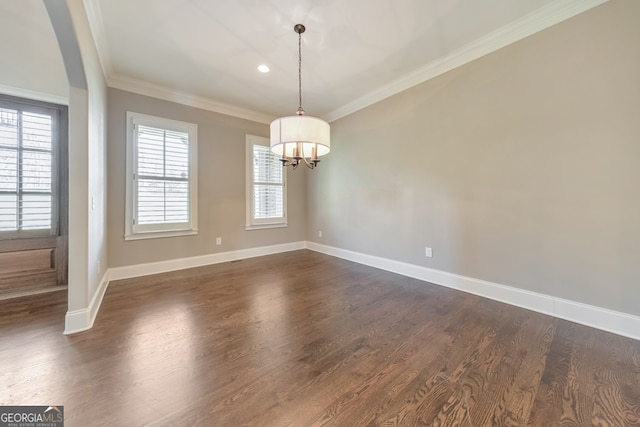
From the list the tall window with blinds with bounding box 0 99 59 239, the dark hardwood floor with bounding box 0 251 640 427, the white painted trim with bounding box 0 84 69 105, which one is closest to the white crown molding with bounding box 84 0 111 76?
the white painted trim with bounding box 0 84 69 105

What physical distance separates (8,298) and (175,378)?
2862 mm

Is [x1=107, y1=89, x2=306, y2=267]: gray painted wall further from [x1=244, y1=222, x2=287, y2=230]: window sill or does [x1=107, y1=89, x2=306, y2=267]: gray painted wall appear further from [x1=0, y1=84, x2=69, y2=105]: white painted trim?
[x1=0, y1=84, x2=69, y2=105]: white painted trim

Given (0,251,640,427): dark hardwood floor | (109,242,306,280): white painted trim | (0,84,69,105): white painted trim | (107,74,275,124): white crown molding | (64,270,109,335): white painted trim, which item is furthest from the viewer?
(109,242,306,280): white painted trim

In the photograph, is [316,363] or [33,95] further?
[33,95]

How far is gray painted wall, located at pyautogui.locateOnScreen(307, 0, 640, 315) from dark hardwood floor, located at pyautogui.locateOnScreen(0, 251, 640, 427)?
1.78 feet

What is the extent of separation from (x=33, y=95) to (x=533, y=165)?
5760 millimetres

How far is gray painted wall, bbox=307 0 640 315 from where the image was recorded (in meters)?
2.05

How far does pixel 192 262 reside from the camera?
13.3 feet

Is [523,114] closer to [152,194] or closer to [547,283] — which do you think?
[547,283]

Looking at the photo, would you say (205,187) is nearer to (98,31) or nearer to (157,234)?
(157,234)

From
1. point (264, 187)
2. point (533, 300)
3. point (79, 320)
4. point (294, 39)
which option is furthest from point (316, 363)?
point (264, 187)

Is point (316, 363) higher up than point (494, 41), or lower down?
lower down

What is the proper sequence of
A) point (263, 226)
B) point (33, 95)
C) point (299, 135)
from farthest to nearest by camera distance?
point (263, 226) < point (33, 95) < point (299, 135)

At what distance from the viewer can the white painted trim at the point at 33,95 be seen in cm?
281
